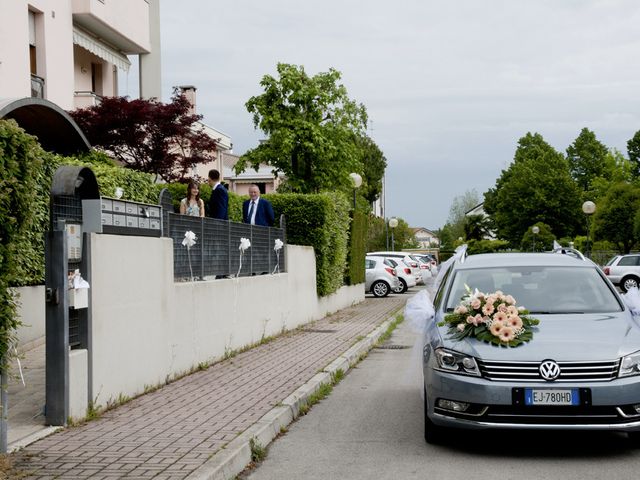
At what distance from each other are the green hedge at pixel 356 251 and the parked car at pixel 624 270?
1236cm

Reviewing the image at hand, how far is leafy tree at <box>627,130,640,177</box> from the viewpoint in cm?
9100

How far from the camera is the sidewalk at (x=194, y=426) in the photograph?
20.5 feet

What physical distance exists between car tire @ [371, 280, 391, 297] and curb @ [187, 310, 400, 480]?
22.0 metres

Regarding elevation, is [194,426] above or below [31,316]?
below

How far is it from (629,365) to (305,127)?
27.6m

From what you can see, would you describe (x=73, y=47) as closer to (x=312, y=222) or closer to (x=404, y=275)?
(x=312, y=222)

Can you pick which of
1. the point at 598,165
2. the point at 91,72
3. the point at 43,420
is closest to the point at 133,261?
the point at 43,420

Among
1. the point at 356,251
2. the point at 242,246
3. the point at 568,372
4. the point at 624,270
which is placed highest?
the point at 356,251

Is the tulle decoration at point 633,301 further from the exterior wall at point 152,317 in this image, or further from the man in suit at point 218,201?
the man in suit at point 218,201

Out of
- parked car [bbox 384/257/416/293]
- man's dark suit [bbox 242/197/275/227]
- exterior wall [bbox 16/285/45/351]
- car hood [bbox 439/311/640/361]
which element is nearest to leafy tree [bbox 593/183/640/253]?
parked car [bbox 384/257/416/293]

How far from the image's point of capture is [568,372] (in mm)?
6797

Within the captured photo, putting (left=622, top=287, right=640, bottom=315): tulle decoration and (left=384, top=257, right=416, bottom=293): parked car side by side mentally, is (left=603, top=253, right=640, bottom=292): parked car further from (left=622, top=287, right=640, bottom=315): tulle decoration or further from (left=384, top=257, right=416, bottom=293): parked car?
(left=622, top=287, right=640, bottom=315): tulle decoration

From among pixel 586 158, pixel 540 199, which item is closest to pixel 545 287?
pixel 540 199

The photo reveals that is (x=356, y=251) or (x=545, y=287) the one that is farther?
(x=356, y=251)
